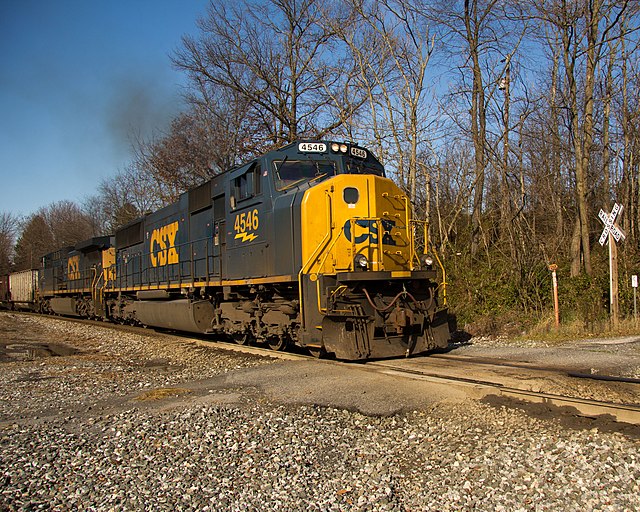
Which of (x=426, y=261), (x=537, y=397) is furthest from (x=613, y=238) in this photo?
(x=537, y=397)

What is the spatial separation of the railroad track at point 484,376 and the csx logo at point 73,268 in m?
16.4

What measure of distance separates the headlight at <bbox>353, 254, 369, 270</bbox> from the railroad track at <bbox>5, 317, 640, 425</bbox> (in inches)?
57.7

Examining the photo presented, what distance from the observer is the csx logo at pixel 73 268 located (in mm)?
23986

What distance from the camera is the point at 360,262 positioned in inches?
334

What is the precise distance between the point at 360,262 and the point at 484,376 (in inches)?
101

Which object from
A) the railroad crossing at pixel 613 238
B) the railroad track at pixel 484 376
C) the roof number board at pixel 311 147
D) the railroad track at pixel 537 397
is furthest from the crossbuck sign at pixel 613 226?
the railroad track at pixel 537 397

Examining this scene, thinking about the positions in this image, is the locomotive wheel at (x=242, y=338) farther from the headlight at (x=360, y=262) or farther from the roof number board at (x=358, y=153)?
the roof number board at (x=358, y=153)

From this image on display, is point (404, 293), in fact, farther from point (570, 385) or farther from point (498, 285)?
point (498, 285)

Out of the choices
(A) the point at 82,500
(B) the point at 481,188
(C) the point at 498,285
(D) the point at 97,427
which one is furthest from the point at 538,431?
(B) the point at 481,188

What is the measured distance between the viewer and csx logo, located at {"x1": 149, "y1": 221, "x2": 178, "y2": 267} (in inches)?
564

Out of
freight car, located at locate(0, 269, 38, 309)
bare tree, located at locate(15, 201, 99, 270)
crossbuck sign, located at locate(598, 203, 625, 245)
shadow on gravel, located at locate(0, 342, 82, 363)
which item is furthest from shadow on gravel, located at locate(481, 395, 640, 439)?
bare tree, located at locate(15, 201, 99, 270)

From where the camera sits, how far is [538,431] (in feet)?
15.1

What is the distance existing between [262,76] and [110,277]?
10.6 metres

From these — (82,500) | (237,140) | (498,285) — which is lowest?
(82,500)
